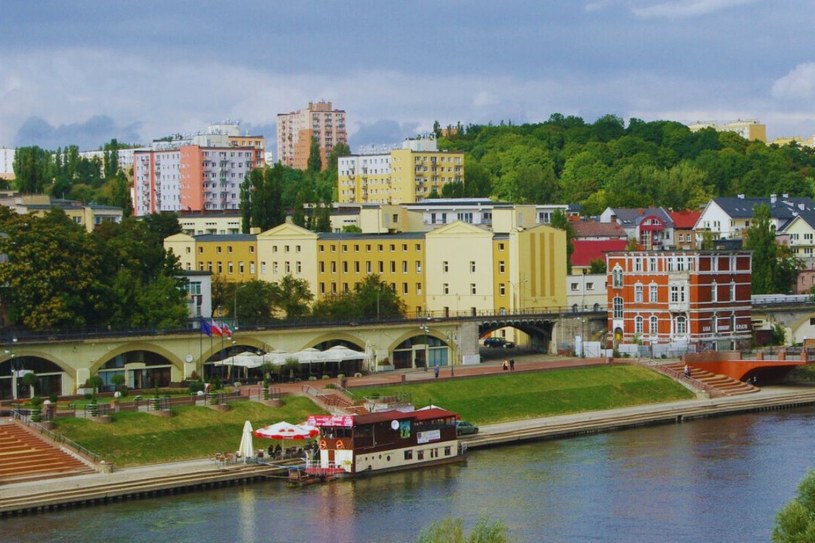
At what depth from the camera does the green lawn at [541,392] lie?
291ft

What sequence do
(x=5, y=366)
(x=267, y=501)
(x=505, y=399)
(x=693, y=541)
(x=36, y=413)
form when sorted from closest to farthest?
(x=693, y=541) < (x=267, y=501) < (x=36, y=413) < (x=5, y=366) < (x=505, y=399)

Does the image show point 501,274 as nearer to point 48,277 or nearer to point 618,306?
point 618,306

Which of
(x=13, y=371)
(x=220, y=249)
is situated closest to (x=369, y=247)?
(x=220, y=249)

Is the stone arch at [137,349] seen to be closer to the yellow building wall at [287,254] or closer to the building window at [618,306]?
the yellow building wall at [287,254]

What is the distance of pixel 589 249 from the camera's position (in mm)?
144750

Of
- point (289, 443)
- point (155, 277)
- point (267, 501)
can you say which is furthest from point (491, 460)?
point (155, 277)

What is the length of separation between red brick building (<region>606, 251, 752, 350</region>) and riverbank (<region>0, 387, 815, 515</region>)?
14.4 m

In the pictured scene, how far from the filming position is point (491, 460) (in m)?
77.0

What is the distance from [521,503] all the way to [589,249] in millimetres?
81065

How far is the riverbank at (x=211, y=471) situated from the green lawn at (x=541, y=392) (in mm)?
1445

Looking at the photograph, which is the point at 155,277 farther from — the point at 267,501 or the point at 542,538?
the point at 542,538

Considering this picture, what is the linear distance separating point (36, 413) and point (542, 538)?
27092 mm

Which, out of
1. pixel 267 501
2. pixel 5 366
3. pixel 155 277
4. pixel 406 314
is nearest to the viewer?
pixel 267 501

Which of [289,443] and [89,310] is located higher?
[89,310]
